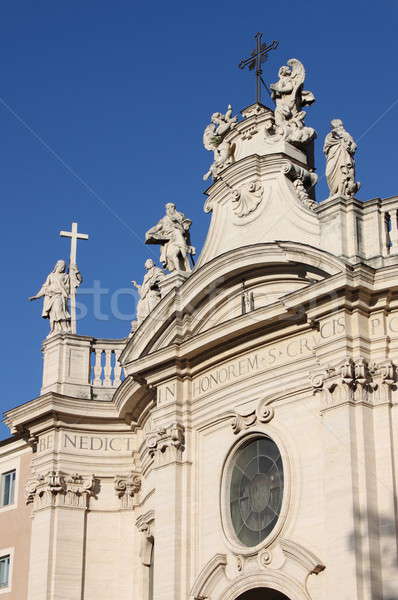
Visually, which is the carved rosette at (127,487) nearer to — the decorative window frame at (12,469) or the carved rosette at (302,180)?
the decorative window frame at (12,469)

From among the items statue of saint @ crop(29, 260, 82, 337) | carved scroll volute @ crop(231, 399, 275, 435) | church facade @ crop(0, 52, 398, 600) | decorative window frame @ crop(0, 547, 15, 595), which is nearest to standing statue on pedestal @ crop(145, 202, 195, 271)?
church facade @ crop(0, 52, 398, 600)

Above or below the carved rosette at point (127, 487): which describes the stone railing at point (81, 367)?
above

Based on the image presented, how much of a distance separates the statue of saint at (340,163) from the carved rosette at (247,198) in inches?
79.5

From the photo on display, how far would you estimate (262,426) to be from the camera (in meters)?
21.8

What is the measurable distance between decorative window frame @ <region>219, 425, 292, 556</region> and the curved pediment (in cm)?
214

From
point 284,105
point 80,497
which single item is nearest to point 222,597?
point 80,497

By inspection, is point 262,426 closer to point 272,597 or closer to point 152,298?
point 272,597

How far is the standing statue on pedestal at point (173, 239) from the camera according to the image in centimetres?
2511

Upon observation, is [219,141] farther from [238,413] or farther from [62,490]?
[62,490]

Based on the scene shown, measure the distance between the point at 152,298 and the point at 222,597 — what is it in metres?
7.04

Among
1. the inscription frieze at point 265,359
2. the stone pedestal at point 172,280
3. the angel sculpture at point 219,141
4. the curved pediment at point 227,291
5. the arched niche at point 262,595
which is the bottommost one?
the arched niche at point 262,595

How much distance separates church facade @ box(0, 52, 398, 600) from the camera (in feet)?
65.6

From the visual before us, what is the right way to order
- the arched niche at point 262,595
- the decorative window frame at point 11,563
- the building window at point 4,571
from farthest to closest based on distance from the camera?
the building window at point 4,571, the decorative window frame at point 11,563, the arched niche at point 262,595

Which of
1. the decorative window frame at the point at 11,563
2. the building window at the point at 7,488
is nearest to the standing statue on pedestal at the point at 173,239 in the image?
the building window at the point at 7,488
